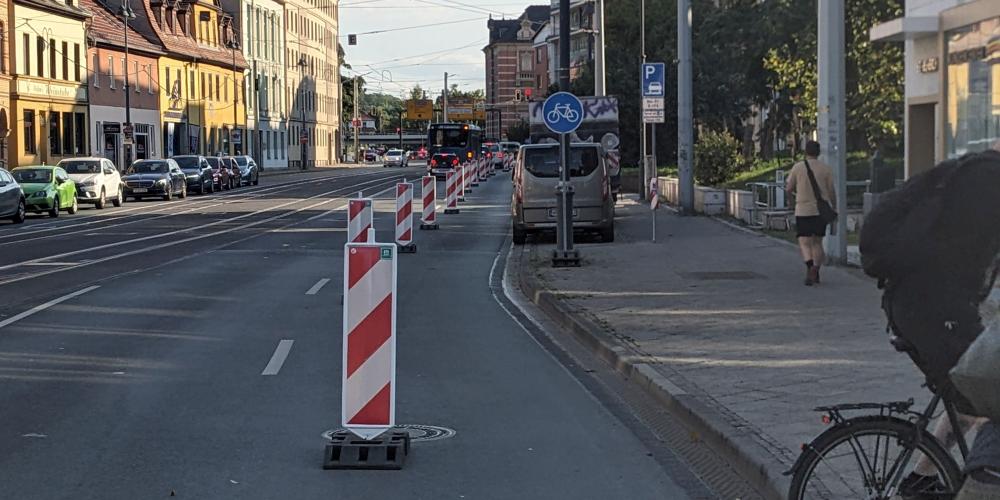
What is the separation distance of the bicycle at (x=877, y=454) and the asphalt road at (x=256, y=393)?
1.68 metres

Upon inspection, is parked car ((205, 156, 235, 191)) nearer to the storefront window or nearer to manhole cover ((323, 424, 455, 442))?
the storefront window

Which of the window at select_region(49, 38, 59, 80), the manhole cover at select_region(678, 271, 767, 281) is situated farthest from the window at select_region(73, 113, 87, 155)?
the manhole cover at select_region(678, 271, 767, 281)

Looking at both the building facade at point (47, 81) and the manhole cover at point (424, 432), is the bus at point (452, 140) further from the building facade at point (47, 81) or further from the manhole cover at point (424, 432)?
the manhole cover at point (424, 432)

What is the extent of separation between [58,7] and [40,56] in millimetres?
2410

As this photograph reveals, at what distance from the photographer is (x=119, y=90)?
68938mm

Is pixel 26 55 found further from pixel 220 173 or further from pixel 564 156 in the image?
pixel 564 156

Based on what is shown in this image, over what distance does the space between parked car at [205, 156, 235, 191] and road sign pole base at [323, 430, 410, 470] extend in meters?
52.3

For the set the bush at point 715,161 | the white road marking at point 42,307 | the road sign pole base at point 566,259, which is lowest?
the white road marking at point 42,307

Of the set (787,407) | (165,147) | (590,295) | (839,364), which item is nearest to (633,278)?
(590,295)

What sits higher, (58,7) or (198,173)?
(58,7)

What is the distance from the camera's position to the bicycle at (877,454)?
5144 millimetres

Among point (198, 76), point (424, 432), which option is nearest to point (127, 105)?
point (198, 76)

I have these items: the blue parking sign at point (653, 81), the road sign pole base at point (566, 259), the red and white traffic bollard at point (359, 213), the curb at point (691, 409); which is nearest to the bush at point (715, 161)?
the blue parking sign at point (653, 81)

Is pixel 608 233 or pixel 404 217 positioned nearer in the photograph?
pixel 404 217
